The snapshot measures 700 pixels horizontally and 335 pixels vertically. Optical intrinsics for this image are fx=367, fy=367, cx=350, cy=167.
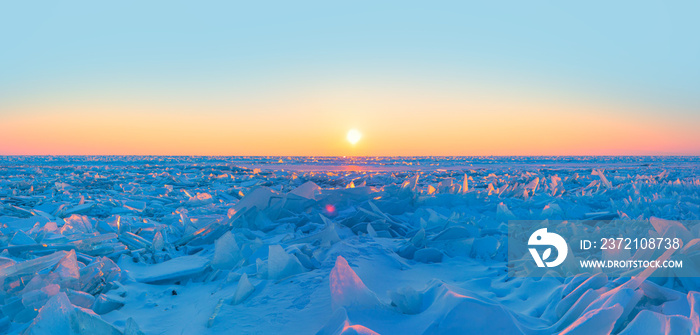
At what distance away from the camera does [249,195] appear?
11.1 feet

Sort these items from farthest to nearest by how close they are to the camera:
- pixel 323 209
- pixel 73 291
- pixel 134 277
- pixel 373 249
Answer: pixel 323 209
pixel 373 249
pixel 134 277
pixel 73 291

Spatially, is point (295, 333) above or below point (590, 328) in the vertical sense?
below

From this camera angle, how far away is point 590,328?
1.05m

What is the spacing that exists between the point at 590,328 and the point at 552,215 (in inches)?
108

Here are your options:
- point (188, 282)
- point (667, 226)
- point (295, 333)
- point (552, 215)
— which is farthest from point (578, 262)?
point (188, 282)

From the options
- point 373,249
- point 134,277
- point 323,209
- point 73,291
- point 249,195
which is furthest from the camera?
point 323,209

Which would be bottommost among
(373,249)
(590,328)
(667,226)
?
(373,249)

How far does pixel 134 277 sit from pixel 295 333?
48.2 inches

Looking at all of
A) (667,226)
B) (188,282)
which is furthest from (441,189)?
(188,282)

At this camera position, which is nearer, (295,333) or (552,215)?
(295,333)

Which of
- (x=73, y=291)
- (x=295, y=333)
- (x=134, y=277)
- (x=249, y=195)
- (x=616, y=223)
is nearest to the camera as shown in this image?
(x=295, y=333)

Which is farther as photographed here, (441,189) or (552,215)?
(441,189)

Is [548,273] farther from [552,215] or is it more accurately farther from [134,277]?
[134,277]

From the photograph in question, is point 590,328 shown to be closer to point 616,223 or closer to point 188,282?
point 188,282
